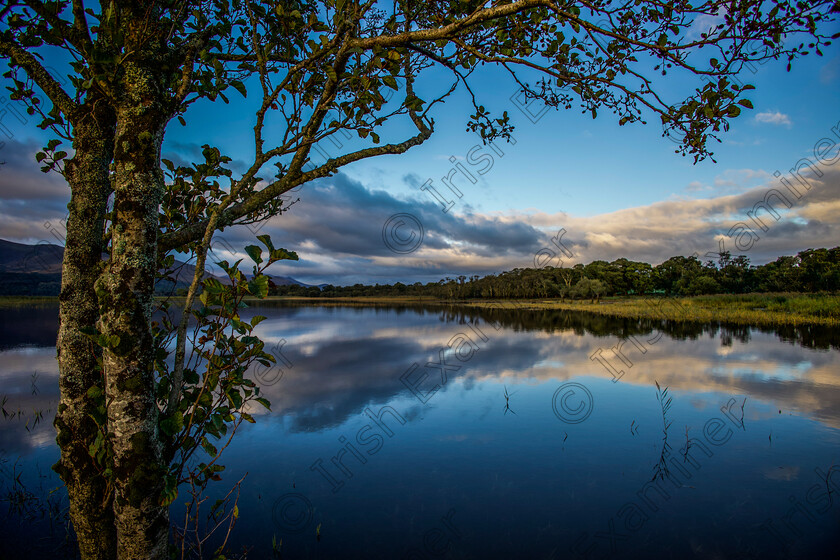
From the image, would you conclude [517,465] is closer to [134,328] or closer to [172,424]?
[172,424]

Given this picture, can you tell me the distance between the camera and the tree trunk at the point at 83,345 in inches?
115

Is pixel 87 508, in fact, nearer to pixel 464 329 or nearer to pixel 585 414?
pixel 585 414

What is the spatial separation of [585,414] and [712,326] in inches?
1142

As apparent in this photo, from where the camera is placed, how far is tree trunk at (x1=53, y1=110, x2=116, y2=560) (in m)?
2.93

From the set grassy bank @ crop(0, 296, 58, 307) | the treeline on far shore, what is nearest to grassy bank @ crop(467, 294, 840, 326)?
the treeline on far shore

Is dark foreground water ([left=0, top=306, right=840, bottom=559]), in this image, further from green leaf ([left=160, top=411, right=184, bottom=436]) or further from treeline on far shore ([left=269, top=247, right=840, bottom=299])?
treeline on far shore ([left=269, top=247, right=840, bottom=299])

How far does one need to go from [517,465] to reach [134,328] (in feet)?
24.8

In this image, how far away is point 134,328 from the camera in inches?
96.0

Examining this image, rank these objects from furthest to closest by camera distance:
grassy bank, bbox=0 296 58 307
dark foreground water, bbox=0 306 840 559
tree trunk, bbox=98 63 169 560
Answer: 1. grassy bank, bbox=0 296 58 307
2. dark foreground water, bbox=0 306 840 559
3. tree trunk, bbox=98 63 169 560

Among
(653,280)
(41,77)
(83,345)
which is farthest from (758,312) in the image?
(653,280)

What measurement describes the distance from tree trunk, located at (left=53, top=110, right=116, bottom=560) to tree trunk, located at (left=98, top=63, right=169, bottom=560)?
595mm

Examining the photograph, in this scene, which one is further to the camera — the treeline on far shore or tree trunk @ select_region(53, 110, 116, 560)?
the treeline on far shore

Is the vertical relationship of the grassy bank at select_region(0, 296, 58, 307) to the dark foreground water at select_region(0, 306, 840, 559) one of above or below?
below

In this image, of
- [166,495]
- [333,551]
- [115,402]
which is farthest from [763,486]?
[115,402]
